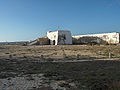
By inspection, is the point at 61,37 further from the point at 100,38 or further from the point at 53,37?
the point at 100,38

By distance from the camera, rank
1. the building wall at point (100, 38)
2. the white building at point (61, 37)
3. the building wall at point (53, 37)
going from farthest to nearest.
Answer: the building wall at point (53, 37), the white building at point (61, 37), the building wall at point (100, 38)

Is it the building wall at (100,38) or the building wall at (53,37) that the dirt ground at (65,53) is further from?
the building wall at (53,37)

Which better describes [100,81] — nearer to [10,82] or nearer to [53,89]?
[53,89]

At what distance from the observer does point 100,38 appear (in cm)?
5353

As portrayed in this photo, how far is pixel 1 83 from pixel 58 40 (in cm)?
4777

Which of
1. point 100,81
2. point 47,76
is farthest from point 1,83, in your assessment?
point 100,81

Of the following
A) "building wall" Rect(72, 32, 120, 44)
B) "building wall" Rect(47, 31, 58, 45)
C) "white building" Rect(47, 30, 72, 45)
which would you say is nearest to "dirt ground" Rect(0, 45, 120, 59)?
"building wall" Rect(72, 32, 120, 44)

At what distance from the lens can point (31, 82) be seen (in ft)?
25.6

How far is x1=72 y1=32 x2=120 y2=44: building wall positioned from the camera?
4781cm

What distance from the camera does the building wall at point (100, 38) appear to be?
4781 centimetres

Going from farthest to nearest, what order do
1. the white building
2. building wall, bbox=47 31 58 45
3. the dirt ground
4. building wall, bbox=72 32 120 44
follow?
1. building wall, bbox=47 31 58 45
2. the white building
3. building wall, bbox=72 32 120 44
4. the dirt ground

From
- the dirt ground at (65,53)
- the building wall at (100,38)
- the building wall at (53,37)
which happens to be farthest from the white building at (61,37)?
the dirt ground at (65,53)

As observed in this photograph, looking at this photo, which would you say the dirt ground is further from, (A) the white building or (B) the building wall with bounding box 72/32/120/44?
(A) the white building

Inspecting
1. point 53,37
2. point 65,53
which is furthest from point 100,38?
point 65,53
